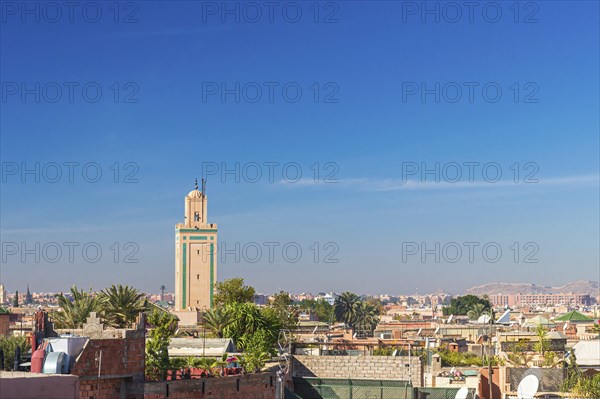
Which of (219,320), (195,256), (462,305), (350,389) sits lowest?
(462,305)

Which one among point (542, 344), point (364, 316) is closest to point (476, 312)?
point (364, 316)

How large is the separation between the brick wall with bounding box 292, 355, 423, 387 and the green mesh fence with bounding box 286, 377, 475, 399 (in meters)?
2.49

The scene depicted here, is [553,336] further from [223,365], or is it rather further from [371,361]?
[223,365]

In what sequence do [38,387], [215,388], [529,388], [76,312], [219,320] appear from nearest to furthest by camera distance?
[38,387] < [215,388] < [529,388] < [76,312] < [219,320]

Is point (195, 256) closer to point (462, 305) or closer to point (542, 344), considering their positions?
point (542, 344)

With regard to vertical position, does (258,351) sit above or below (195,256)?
below

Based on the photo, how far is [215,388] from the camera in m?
20.6

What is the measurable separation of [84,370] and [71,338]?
667 mm

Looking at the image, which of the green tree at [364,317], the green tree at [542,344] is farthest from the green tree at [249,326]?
the green tree at [364,317]

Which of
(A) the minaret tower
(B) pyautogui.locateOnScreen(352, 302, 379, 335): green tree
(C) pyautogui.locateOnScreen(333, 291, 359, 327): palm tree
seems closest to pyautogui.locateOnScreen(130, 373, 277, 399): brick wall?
(A) the minaret tower

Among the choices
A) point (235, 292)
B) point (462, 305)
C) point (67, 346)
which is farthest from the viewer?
point (462, 305)

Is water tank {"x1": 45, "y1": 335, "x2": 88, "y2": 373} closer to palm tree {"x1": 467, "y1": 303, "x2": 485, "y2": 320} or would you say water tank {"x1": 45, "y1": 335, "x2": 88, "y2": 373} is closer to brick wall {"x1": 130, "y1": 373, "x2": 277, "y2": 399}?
brick wall {"x1": 130, "y1": 373, "x2": 277, "y2": 399}

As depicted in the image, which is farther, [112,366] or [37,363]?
[112,366]

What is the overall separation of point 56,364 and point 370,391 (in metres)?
12.8
